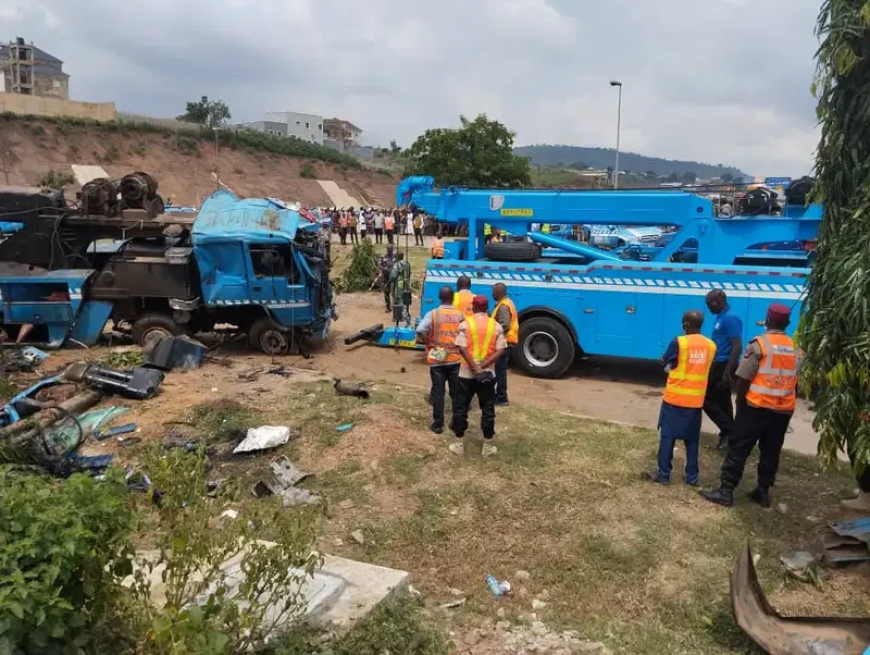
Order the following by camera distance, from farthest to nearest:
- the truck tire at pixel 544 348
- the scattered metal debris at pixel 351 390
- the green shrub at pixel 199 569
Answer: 1. the truck tire at pixel 544 348
2. the scattered metal debris at pixel 351 390
3. the green shrub at pixel 199 569

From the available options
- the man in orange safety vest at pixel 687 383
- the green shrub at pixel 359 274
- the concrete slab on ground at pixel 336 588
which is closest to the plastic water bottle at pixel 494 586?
the concrete slab on ground at pixel 336 588

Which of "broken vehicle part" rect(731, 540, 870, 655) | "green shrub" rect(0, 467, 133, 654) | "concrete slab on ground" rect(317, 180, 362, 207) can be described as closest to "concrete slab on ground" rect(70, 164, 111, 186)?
"concrete slab on ground" rect(317, 180, 362, 207)

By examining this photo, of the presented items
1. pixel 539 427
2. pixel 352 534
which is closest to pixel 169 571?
pixel 352 534

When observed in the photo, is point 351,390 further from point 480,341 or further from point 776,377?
point 776,377

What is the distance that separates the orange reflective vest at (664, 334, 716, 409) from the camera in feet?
20.4

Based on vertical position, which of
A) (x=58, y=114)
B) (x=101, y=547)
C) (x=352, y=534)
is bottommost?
(x=352, y=534)

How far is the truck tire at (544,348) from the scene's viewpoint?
35.1ft

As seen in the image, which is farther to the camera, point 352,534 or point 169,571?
point 352,534

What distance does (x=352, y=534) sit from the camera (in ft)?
18.4

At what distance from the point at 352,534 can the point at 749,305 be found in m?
6.52

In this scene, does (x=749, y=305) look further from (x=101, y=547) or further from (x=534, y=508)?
(x=101, y=547)

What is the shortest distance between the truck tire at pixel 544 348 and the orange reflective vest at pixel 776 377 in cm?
486

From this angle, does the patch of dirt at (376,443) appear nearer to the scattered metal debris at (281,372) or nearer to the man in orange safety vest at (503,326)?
the man in orange safety vest at (503,326)

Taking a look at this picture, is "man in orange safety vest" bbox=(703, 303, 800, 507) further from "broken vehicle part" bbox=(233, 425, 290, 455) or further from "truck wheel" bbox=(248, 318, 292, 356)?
"truck wheel" bbox=(248, 318, 292, 356)
